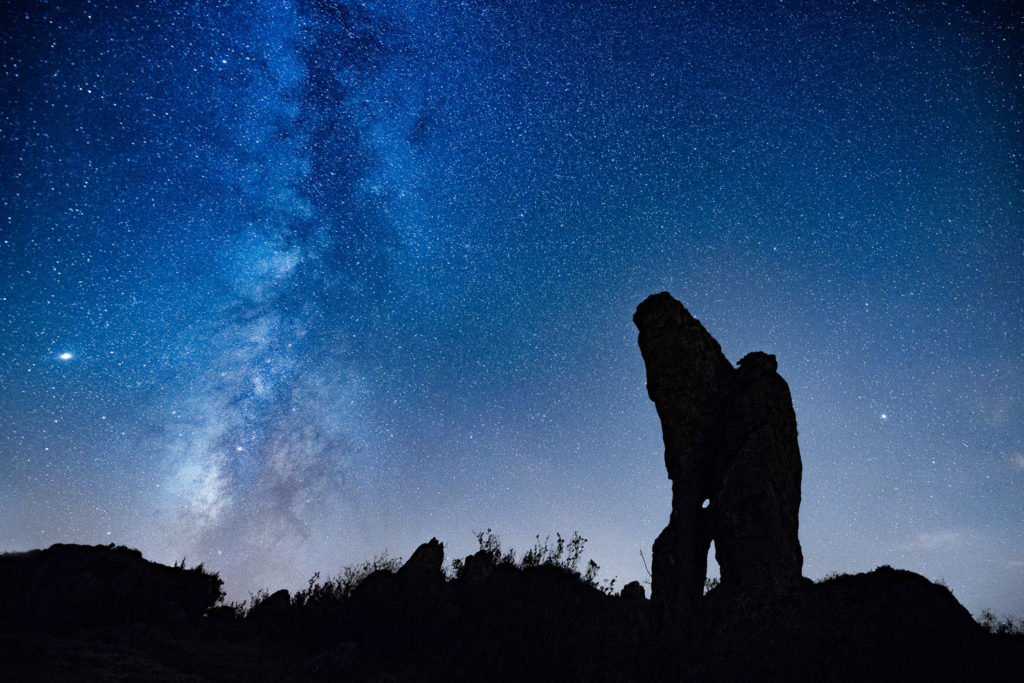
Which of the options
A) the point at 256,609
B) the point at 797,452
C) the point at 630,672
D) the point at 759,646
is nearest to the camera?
the point at 630,672

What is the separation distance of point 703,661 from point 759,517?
29.7 ft

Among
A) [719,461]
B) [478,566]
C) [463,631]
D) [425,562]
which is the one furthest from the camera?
[719,461]

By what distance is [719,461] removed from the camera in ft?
58.8

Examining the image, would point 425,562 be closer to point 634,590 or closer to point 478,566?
point 478,566

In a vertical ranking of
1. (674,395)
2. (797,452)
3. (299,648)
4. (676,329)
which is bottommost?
(299,648)

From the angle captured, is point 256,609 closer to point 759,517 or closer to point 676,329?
point 759,517

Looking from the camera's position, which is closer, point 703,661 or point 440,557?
point 703,661

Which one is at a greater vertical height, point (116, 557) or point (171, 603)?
point (116, 557)

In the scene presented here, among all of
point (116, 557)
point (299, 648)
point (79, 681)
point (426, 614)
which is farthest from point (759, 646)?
point (116, 557)

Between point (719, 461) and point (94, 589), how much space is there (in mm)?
20696

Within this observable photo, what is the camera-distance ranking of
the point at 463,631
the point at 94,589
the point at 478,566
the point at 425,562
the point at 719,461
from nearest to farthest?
the point at 463,631 → the point at 94,589 → the point at 478,566 → the point at 425,562 → the point at 719,461

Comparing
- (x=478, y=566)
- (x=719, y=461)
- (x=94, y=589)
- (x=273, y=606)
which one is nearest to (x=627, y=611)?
(x=478, y=566)

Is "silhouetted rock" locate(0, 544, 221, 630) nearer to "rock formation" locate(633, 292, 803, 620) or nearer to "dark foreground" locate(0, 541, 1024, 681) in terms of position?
"dark foreground" locate(0, 541, 1024, 681)

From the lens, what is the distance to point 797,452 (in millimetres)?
18266
